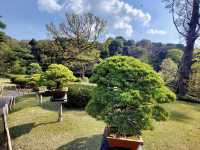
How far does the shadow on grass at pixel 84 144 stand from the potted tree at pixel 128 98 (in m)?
1.03

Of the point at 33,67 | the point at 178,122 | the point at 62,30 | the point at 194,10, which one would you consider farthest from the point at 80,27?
the point at 178,122

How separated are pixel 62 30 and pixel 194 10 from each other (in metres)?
13.2

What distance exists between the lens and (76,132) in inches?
216

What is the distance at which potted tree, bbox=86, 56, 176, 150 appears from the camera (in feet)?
11.8

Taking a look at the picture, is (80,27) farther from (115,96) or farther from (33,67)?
(115,96)

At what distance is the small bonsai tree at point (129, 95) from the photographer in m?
3.63

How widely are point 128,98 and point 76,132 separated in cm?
243

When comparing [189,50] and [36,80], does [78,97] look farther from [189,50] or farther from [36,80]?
[189,50]

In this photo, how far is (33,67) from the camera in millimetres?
25406

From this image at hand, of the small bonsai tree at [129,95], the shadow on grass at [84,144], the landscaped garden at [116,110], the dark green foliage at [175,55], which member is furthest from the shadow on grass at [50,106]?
the dark green foliage at [175,55]

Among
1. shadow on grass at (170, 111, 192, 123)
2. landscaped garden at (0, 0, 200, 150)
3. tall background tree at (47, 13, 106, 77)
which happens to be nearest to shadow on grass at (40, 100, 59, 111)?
landscaped garden at (0, 0, 200, 150)

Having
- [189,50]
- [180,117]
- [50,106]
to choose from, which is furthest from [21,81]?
[180,117]

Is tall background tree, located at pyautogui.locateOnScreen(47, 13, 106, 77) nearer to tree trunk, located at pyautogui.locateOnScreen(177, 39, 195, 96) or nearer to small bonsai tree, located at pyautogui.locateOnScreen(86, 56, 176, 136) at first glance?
tree trunk, located at pyautogui.locateOnScreen(177, 39, 195, 96)

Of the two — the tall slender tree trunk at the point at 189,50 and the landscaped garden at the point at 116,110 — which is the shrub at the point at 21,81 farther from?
the tall slender tree trunk at the point at 189,50
